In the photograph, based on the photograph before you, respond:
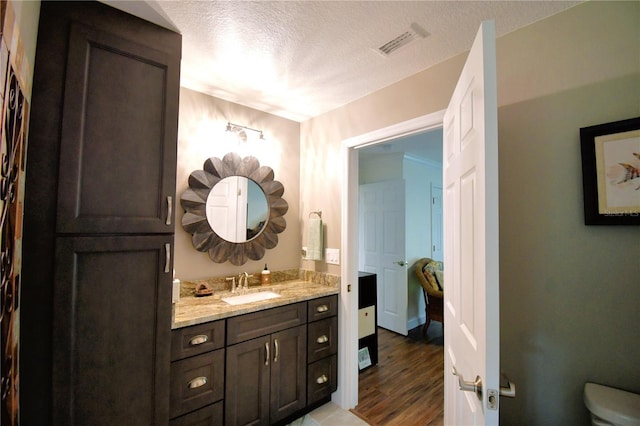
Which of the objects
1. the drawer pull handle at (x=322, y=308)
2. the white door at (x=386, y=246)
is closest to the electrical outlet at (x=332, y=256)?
the drawer pull handle at (x=322, y=308)

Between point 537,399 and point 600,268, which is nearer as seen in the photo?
point 600,268

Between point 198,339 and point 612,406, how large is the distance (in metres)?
1.82

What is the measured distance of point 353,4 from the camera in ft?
4.16

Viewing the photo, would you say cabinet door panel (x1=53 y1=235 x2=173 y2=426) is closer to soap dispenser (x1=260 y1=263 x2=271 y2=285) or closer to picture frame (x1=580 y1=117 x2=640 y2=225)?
soap dispenser (x1=260 y1=263 x2=271 y2=285)

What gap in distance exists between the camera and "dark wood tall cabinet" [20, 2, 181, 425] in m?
1.00

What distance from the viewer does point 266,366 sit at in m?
1.79

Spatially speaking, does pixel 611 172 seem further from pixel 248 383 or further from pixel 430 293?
pixel 430 293

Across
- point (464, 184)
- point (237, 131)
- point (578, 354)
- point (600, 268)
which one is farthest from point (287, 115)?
point (578, 354)

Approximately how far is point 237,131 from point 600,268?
2.39 meters

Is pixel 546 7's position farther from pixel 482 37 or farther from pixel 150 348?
pixel 150 348

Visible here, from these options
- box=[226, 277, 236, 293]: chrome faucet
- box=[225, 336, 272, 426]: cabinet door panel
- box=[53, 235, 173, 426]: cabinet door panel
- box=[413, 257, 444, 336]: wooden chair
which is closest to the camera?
box=[53, 235, 173, 426]: cabinet door panel

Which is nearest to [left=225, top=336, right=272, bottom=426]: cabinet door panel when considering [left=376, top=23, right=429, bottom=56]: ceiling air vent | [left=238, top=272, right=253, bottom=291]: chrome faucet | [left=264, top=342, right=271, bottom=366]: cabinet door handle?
[left=264, top=342, right=271, bottom=366]: cabinet door handle

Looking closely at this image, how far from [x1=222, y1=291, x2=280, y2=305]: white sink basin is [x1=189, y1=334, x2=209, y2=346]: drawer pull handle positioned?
32 cm

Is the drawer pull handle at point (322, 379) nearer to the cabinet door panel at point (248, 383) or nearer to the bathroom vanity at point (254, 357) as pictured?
the bathroom vanity at point (254, 357)
